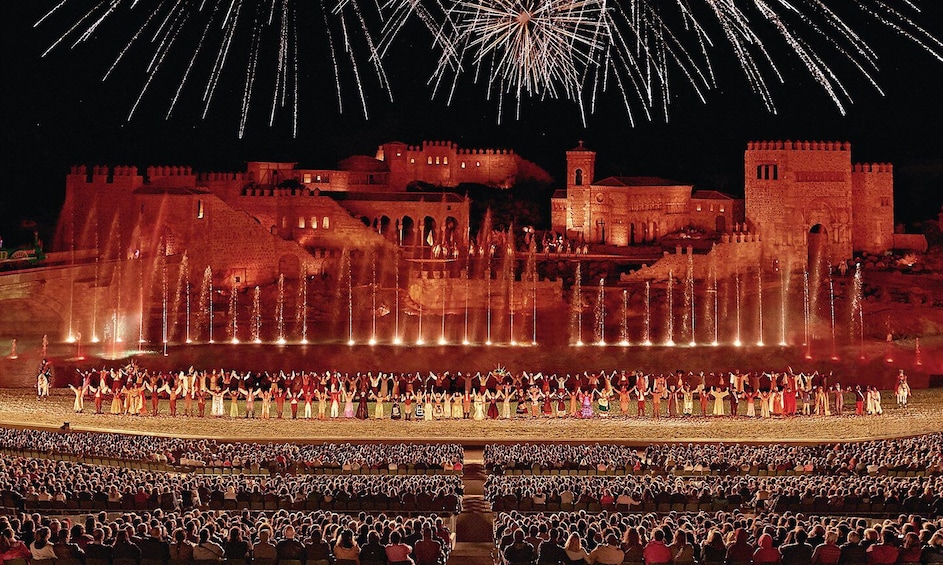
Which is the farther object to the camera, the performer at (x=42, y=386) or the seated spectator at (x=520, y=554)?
the performer at (x=42, y=386)

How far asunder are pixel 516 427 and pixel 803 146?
3907cm

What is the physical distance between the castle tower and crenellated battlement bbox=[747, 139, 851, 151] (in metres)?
10.5

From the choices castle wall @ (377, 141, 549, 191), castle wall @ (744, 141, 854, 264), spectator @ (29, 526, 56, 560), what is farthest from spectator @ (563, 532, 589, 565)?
castle wall @ (377, 141, 549, 191)

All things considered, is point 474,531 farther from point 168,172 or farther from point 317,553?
point 168,172

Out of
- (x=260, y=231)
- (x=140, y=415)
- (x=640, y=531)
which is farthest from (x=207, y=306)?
(x=640, y=531)

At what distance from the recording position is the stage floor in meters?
25.2

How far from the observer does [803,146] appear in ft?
199

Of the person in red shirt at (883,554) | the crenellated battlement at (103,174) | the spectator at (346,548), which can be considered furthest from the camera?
the crenellated battlement at (103,174)

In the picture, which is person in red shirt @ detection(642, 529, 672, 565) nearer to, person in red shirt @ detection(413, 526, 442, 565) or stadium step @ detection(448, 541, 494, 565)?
person in red shirt @ detection(413, 526, 442, 565)

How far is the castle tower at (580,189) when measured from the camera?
65.2 m

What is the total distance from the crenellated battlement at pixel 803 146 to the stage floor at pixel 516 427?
3254cm

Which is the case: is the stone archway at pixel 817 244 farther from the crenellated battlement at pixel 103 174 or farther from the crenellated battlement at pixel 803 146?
the crenellated battlement at pixel 103 174

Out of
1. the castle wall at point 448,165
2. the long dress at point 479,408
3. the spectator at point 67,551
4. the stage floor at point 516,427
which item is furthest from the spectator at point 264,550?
the castle wall at point 448,165

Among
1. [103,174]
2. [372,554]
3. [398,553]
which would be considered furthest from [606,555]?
[103,174]
